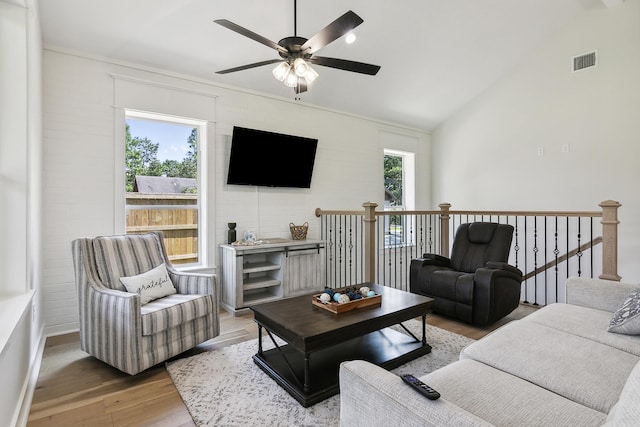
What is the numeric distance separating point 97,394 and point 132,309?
0.57m

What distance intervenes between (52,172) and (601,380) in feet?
13.9

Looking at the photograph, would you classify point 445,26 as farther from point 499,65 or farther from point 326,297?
point 326,297

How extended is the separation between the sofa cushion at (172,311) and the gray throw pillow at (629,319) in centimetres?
269

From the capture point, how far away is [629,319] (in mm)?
1855

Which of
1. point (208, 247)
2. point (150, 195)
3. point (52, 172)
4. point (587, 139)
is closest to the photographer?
point (52, 172)

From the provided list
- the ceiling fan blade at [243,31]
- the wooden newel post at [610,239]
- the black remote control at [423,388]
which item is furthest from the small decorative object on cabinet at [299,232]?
the black remote control at [423,388]

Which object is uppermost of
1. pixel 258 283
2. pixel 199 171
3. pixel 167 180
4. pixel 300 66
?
pixel 300 66

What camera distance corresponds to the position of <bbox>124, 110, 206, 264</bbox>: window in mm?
3750

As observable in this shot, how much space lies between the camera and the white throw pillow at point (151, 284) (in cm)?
275

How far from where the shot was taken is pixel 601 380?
1462 millimetres

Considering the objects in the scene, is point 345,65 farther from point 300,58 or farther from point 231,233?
point 231,233

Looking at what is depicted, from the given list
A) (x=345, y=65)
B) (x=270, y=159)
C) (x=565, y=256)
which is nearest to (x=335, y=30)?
(x=345, y=65)

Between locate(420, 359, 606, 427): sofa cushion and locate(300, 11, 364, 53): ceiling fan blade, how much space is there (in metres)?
1.88

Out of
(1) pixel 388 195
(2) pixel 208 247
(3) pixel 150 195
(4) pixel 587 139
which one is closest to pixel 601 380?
(2) pixel 208 247
